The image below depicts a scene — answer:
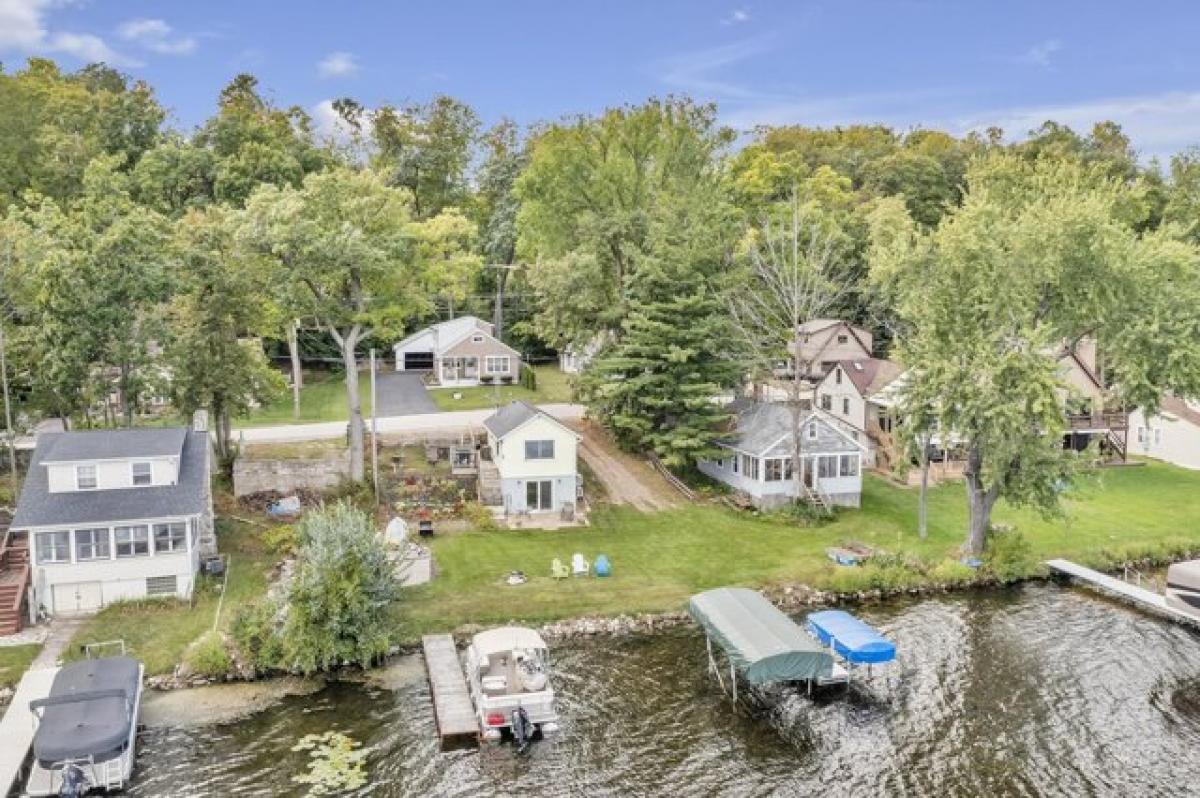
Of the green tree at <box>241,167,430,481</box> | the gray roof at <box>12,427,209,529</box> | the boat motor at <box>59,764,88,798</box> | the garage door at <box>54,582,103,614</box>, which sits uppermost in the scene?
the green tree at <box>241,167,430,481</box>

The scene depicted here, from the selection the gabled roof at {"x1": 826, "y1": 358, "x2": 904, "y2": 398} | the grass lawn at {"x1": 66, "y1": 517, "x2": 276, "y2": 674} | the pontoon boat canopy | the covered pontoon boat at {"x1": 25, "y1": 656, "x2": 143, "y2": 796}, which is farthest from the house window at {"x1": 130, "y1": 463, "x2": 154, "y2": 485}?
the gabled roof at {"x1": 826, "y1": 358, "x2": 904, "y2": 398}

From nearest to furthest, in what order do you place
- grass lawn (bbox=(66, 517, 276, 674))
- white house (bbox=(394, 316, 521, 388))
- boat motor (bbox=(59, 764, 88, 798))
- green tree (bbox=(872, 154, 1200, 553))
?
boat motor (bbox=(59, 764, 88, 798)), grass lawn (bbox=(66, 517, 276, 674)), green tree (bbox=(872, 154, 1200, 553)), white house (bbox=(394, 316, 521, 388))

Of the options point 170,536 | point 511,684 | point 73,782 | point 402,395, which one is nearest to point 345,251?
point 170,536

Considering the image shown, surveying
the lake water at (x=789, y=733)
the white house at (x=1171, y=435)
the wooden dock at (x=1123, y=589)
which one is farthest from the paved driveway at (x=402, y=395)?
the white house at (x=1171, y=435)

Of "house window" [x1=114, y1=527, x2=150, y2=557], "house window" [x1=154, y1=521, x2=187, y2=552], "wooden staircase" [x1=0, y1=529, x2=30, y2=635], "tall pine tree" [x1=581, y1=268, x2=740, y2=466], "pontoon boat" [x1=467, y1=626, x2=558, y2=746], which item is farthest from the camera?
"tall pine tree" [x1=581, y1=268, x2=740, y2=466]

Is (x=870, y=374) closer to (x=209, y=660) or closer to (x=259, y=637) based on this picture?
(x=259, y=637)

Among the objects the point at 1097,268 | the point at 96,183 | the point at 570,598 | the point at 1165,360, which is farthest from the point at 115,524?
the point at 1165,360

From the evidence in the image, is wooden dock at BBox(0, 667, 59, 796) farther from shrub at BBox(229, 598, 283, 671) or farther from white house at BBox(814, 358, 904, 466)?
white house at BBox(814, 358, 904, 466)
